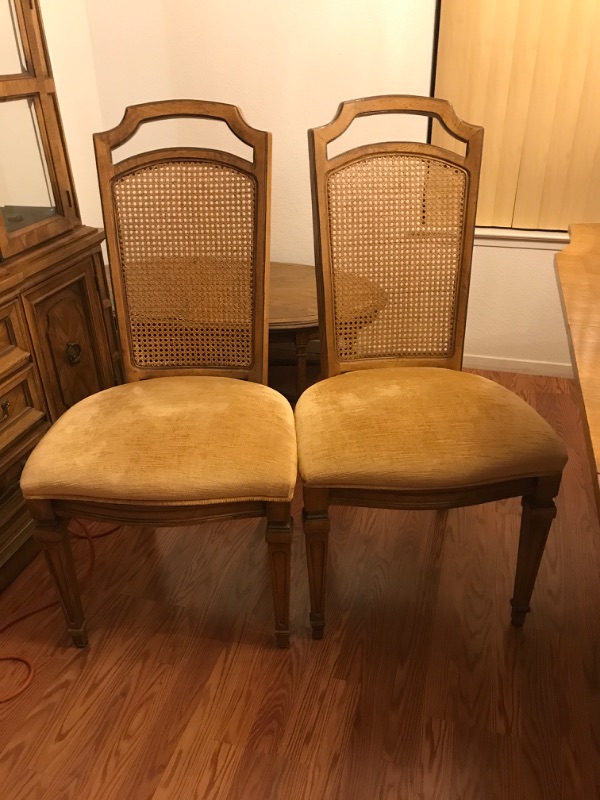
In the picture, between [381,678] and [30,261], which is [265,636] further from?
[30,261]

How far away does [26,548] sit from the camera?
5.53 feet

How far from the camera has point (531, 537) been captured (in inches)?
53.8

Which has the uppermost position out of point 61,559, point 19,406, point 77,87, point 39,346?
point 77,87

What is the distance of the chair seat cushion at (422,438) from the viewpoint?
4.10 ft

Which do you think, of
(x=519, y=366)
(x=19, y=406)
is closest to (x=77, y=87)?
(x=19, y=406)

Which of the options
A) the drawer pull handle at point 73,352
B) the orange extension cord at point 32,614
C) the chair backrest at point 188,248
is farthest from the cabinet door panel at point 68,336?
the orange extension cord at point 32,614

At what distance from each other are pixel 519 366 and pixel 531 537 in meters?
1.37

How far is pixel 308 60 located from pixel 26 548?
5.90ft

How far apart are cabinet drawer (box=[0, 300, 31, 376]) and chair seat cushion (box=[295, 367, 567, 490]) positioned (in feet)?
2.26

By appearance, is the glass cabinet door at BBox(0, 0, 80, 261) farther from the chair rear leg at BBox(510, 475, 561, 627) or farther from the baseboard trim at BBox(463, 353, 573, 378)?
the baseboard trim at BBox(463, 353, 573, 378)

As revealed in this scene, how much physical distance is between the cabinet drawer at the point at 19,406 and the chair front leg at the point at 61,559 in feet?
1.02

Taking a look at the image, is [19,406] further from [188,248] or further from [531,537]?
[531,537]

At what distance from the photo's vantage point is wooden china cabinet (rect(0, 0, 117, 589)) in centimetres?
155

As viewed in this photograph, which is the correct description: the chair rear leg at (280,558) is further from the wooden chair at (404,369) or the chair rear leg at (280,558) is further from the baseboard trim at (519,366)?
the baseboard trim at (519,366)
